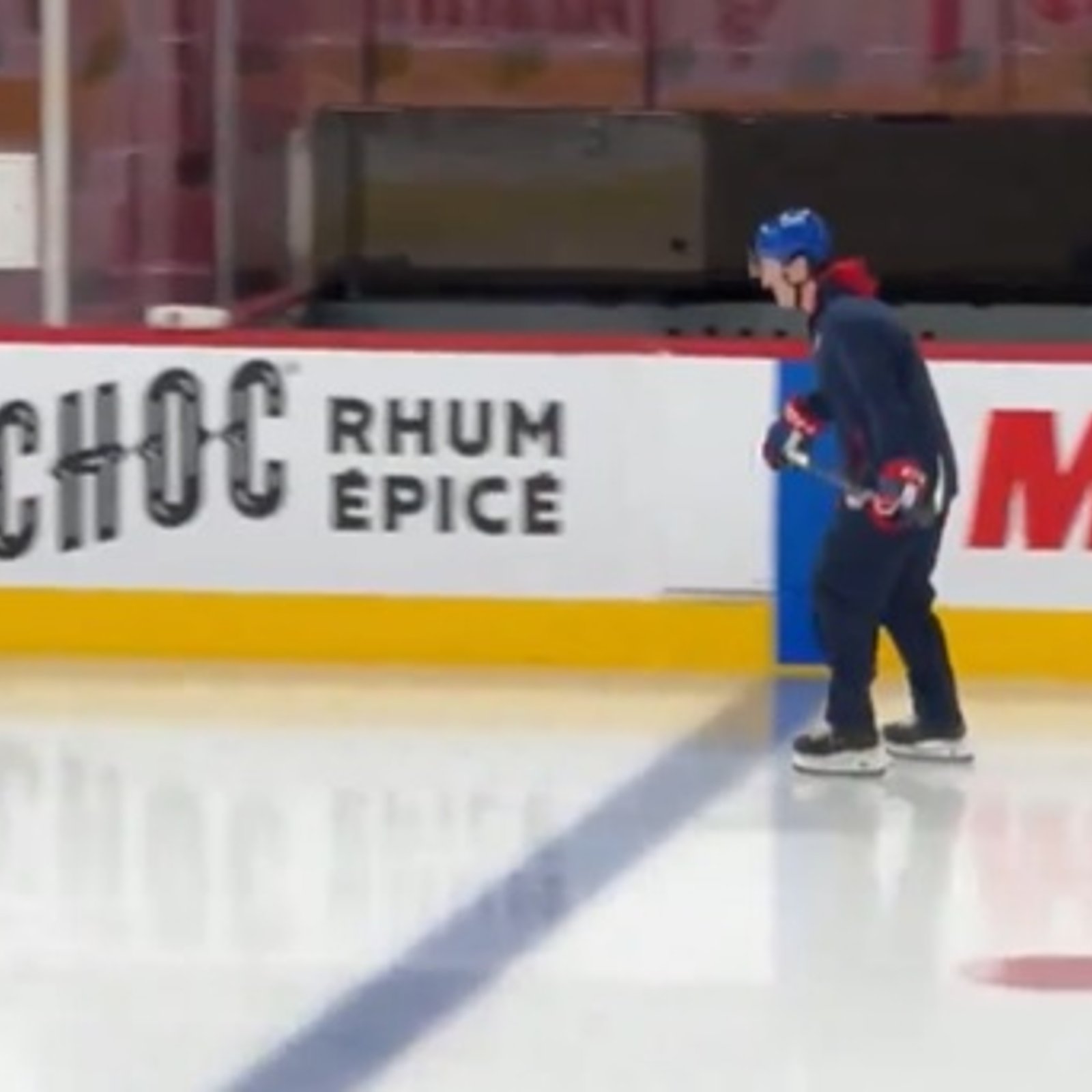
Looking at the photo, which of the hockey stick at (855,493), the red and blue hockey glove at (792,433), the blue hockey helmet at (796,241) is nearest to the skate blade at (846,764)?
the hockey stick at (855,493)

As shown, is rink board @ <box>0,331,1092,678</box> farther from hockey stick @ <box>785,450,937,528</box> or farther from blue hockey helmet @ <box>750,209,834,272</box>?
blue hockey helmet @ <box>750,209,834,272</box>

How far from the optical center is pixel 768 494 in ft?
29.4

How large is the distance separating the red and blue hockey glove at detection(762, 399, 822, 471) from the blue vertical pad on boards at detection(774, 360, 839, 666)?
1410mm

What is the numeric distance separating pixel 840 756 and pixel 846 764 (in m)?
0.02

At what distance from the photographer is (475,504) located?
909 centimetres

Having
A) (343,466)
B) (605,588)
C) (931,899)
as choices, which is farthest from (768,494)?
(931,899)

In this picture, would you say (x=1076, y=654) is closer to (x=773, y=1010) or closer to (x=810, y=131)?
(x=773, y=1010)

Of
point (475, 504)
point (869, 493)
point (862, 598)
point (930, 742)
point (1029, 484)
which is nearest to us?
point (869, 493)

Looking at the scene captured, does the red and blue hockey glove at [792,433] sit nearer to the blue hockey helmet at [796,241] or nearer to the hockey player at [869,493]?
the hockey player at [869,493]

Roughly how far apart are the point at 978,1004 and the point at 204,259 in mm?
7509

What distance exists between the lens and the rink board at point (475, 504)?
8.90m

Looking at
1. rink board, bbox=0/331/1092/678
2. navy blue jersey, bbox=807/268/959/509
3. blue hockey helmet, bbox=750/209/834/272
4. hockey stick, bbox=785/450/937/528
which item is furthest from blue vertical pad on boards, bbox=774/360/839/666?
blue hockey helmet, bbox=750/209/834/272

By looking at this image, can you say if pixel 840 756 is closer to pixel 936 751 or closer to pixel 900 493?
pixel 936 751

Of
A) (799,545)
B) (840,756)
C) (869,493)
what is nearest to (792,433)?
(869,493)
